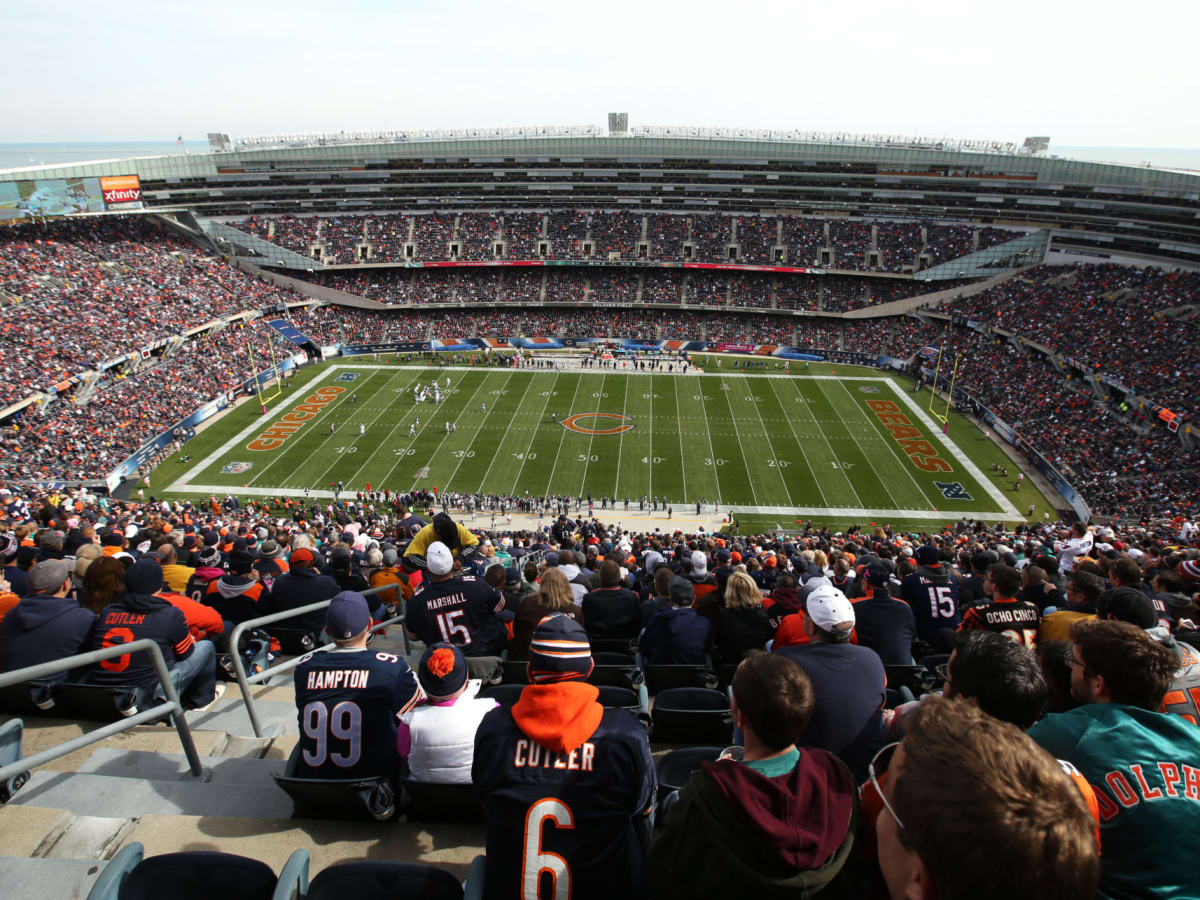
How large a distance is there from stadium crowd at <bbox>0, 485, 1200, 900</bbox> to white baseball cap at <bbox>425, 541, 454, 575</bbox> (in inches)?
1.0

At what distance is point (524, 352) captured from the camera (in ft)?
179

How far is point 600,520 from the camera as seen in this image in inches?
1246

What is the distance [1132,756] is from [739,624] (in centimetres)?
432

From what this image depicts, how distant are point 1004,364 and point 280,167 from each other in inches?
2586

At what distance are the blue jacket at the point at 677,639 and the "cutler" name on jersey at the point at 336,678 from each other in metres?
3.28

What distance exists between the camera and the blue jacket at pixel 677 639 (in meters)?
6.96

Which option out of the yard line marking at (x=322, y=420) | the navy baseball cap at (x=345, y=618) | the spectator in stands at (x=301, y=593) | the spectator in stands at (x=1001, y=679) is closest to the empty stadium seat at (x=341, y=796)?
the navy baseball cap at (x=345, y=618)

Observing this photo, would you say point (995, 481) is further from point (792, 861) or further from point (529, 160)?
point (529, 160)

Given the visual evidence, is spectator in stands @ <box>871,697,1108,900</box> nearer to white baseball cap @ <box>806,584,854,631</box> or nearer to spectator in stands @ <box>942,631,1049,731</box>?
spectator in stands @ <box>942,631,1049,731</box>

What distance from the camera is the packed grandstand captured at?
3338 millimetres

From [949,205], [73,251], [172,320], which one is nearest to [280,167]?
[73,251]

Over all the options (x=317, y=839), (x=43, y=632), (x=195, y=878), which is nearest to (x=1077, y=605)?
(x=317, y=839)

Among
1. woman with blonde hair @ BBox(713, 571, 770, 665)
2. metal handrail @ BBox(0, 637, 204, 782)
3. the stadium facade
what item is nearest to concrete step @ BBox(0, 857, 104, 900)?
metal handrail @ BBox(0, 637, 204, 782)

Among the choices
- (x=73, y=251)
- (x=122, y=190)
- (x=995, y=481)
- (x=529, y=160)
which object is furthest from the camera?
(x=529, y=160)
